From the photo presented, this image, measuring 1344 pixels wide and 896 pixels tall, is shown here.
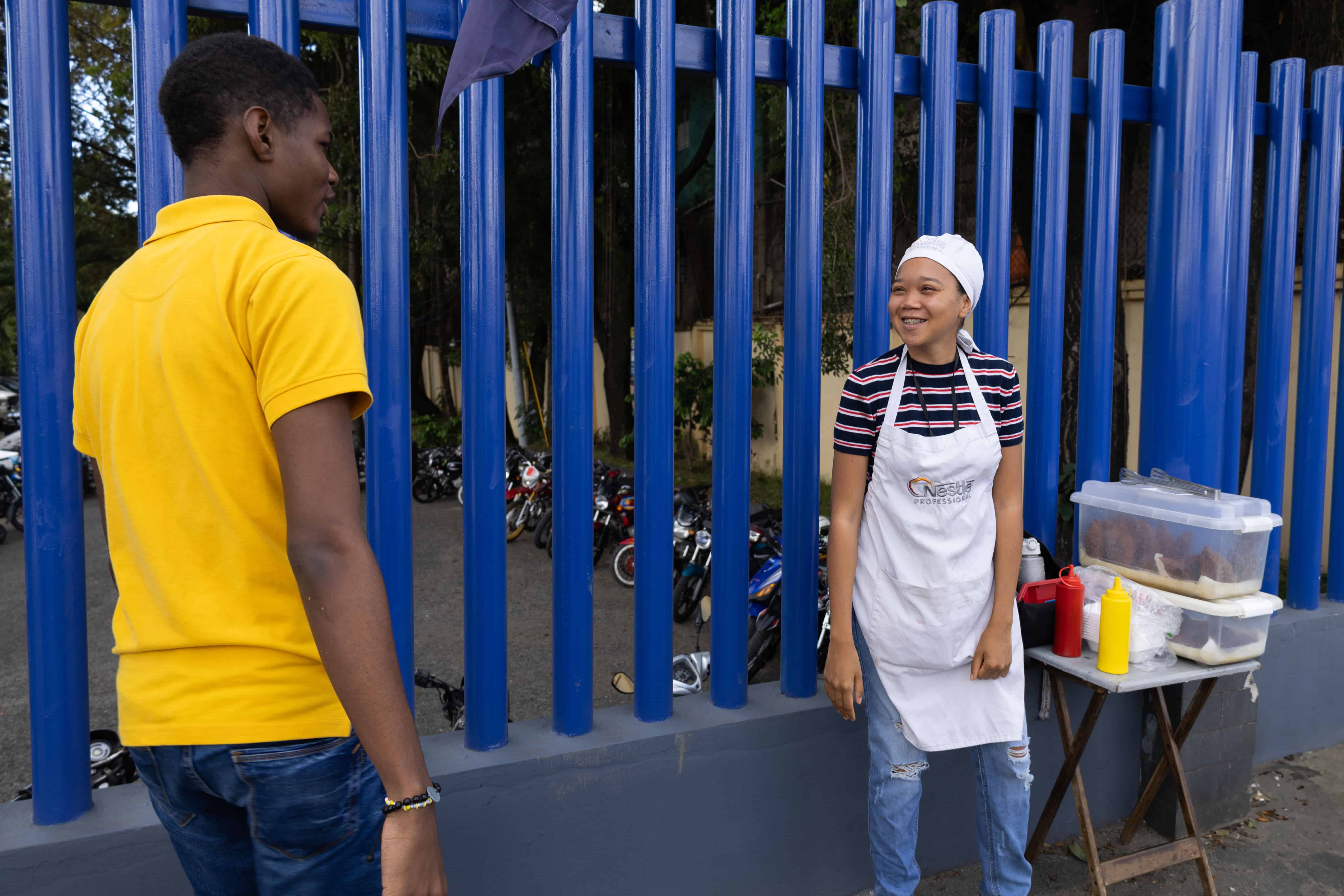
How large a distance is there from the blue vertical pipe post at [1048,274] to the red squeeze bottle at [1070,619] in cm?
49

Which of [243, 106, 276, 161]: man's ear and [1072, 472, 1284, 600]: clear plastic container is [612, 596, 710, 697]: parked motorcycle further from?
[243, 106, 276, 161]: man's ear

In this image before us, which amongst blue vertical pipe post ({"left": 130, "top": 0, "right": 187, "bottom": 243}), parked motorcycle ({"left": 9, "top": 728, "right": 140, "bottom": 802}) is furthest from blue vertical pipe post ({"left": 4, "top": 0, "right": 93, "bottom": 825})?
parked motorcycle ({"left": 9, "top": 728, "right": 140, "bottom": 802})

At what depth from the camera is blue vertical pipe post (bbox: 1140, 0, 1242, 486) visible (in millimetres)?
3293

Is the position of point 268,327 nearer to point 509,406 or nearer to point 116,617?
point 116,617

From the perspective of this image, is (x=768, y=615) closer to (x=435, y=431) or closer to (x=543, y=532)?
(x=543, y=532)

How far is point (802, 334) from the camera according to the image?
300cm

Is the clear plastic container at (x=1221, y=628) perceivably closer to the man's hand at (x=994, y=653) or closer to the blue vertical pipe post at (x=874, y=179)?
the man's hand at (x=994, y=653)

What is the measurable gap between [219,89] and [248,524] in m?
0.64

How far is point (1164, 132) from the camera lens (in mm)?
3389

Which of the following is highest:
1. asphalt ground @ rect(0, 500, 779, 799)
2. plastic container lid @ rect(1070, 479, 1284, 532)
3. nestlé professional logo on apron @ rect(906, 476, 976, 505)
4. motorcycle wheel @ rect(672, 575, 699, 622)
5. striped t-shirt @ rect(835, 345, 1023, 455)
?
striped t-shirt @ rect(835, 345, 1023, 455)

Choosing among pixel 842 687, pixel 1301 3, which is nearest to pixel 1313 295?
pixel 842 687

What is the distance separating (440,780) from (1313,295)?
13.1 feet

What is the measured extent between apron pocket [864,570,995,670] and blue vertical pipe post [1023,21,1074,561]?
853mm

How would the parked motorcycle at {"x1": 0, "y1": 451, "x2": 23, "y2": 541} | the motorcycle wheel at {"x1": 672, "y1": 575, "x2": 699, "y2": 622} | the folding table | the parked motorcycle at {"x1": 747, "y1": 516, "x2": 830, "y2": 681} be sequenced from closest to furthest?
the folding table → the parked motorcycle at {"x1": 747, "y1": 516, "x2": 830, "y2": 681} → the motorcycle wheel at {"x1": 672, "y1": 575, "x2": 699, "y2": 622} → the parked motorcycle at {"x1": 0, "y1": 451, "x2": 23, "y2": 541}
